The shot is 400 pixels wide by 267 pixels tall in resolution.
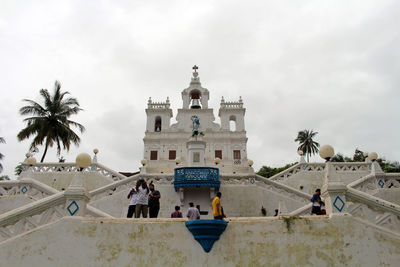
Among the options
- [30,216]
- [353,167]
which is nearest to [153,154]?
[353,167]

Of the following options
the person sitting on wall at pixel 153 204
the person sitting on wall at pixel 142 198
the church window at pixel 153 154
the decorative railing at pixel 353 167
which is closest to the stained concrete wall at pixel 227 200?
the decorative railing at pixel 353 167

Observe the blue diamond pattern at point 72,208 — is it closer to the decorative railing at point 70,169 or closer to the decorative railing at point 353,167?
the decorative railing at point 70,169

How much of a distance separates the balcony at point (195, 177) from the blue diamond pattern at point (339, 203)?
1130 centimetres

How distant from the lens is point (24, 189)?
12844mm

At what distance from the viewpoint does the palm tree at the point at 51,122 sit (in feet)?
86.2

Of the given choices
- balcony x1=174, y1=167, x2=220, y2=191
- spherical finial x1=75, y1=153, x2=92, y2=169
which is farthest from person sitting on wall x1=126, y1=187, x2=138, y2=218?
balcony x1=174, y1=167, x2=220, y2=191

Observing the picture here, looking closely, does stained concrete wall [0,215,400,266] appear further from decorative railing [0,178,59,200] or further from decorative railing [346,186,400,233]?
decorative railing [0,178,59,200]

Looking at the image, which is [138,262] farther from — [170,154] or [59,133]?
[170,154]

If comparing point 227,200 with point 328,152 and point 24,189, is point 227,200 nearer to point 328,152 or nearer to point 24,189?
point 328,152

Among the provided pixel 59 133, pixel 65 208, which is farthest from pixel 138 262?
pixel 59 133

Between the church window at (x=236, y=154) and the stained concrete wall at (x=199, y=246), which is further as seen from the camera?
the church window at (x=236, y=154)

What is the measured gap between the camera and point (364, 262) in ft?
20.9

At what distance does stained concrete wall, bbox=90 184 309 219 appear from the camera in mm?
17031

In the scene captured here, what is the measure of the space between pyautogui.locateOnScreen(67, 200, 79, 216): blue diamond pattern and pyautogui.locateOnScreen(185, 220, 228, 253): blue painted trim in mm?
2924
